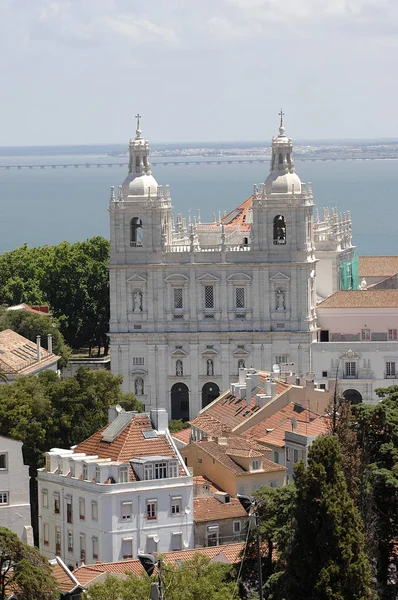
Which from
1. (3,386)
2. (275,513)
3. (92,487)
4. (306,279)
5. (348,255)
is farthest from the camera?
(348,255)

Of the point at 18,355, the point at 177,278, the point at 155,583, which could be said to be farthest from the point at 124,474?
the point at 177,278

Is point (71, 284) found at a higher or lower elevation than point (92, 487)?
higher

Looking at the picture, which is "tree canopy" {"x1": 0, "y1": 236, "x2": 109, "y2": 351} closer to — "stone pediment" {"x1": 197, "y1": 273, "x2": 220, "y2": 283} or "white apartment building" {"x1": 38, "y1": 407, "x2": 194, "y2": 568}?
"stone pediment" {"x1": 197, "y1": 273, "x2": 220, "y2": 283}

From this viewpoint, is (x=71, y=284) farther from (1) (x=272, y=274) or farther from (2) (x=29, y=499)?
(2) (x=29, y=499)

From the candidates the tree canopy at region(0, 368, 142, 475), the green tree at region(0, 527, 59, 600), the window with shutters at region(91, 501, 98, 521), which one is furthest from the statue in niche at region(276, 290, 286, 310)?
the green tree at region(0, 527, 59, 600)

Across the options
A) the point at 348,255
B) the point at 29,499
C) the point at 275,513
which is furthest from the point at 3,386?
the point at 348,255

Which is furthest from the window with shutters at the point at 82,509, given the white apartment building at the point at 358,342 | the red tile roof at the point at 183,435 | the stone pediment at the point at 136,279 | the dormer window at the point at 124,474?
the stone pediment at the point at 136,279

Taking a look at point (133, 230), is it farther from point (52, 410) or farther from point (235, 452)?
point (235, 452)

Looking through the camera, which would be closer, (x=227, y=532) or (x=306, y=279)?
(x=227, y=532)
